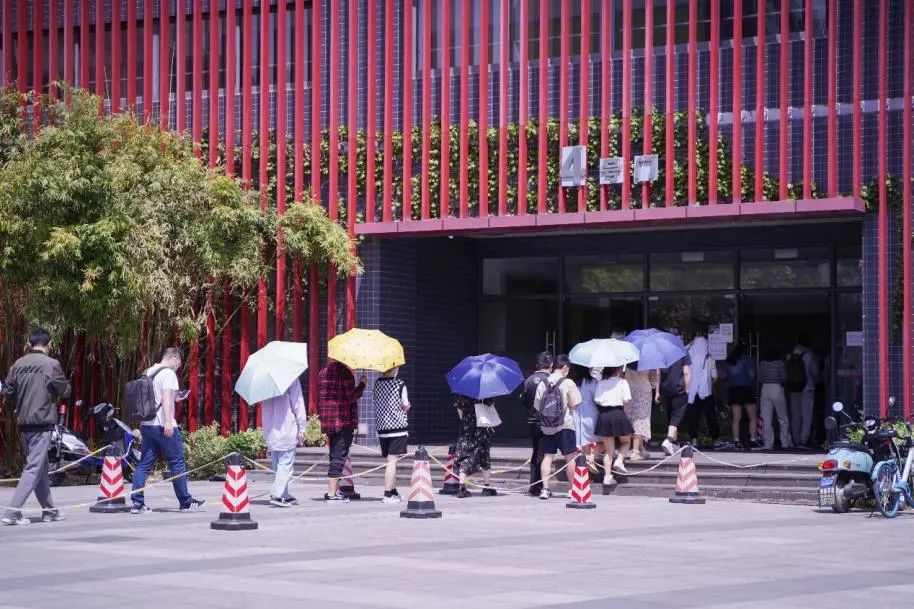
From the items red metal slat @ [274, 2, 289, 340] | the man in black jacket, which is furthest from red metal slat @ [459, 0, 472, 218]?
the man in black jacket

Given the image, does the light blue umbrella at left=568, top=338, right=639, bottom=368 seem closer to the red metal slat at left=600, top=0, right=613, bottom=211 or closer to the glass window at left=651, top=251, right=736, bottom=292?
the red metal slat at left=600, top=0, right=613, bottom=211

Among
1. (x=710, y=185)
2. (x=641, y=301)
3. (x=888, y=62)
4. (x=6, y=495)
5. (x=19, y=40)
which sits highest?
(x=19, y=40)

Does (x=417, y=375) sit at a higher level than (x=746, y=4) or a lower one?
lower

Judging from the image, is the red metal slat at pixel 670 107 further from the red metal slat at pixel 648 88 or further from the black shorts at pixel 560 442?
the black shorts at pixel 560 442

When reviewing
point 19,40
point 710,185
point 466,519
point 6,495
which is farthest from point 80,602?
point 19,40

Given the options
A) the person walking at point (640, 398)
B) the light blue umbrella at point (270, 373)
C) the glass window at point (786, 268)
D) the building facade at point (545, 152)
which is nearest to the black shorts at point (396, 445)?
the light blue umbrella at point (270, 373)

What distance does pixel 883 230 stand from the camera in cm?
2077

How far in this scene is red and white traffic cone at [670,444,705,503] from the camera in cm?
1795

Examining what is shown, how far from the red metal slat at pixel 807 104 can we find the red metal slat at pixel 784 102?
25 centimetres

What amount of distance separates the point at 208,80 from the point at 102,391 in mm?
5841

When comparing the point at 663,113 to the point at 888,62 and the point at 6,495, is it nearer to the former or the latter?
the point at 888,62

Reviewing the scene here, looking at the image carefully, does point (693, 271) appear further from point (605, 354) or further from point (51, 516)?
point (51, 516)

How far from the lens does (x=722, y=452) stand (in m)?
23.0

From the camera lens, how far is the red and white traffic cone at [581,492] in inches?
678
